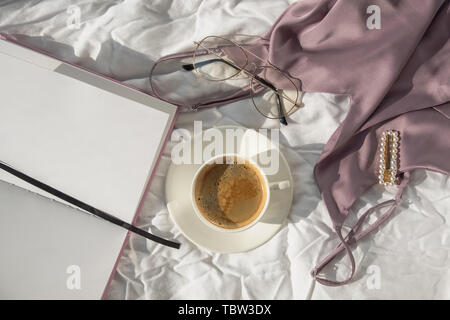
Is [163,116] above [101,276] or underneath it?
above

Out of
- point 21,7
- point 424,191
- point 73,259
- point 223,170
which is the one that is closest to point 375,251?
point 424,191

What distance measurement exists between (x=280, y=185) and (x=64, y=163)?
43 cm

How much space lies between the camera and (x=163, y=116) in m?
0.79

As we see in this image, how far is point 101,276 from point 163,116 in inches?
13.7

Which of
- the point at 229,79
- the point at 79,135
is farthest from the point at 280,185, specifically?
the point at 79,135

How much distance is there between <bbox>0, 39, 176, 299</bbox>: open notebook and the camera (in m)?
0.78

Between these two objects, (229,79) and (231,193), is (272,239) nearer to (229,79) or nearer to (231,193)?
(231,193)

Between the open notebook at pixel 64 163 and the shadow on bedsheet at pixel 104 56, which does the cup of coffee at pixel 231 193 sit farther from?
the shadow on bedsheet at pixel 104 56

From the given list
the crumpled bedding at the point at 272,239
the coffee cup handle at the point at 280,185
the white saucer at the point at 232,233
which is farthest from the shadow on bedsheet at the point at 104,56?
the coffee cup handle at the point at 280,185

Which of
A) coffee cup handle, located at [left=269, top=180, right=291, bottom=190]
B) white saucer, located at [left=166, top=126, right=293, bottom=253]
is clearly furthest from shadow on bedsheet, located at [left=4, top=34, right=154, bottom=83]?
coffee cup handle, located at [left=269, top=180, right=291, bottom=190]

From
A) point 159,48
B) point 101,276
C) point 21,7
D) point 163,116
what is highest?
point 21,7

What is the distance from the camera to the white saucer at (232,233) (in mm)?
813
